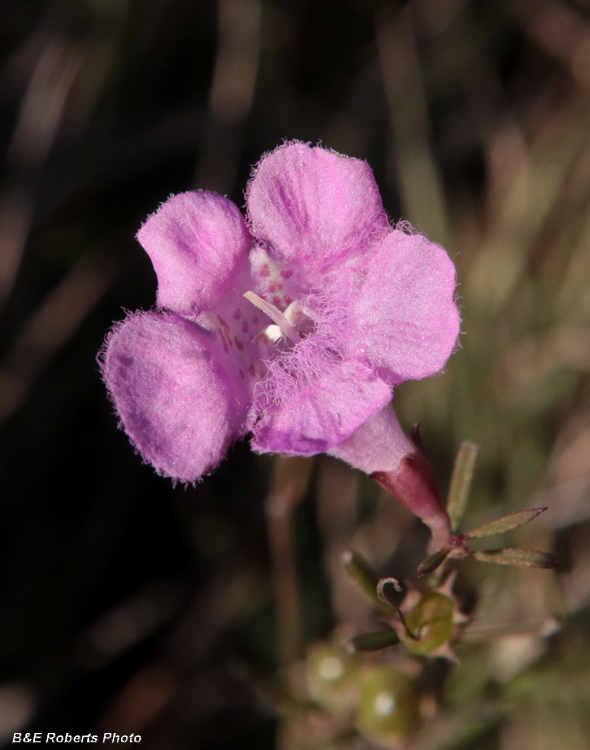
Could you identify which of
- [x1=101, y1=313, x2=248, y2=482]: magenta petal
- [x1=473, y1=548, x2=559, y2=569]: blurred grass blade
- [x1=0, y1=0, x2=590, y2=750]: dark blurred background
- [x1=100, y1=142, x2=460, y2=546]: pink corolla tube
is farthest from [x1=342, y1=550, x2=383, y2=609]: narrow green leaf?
[x1=0, y1=0, x2=590, y2=750]: dark blurred background

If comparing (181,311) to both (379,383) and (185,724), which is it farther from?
(185,724)

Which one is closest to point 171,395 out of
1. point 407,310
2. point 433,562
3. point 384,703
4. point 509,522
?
point 407,310

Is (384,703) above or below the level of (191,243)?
below

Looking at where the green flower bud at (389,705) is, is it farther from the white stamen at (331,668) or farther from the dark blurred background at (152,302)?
the dark blurred background at (152,302)

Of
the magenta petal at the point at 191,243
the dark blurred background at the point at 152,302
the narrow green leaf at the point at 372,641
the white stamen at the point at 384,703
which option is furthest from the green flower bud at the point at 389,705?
the magenta petal at the point at 191,243

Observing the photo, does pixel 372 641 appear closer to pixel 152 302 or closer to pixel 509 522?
pixel 509 522

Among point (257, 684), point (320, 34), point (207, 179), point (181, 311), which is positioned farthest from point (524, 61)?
point (257, 684)
